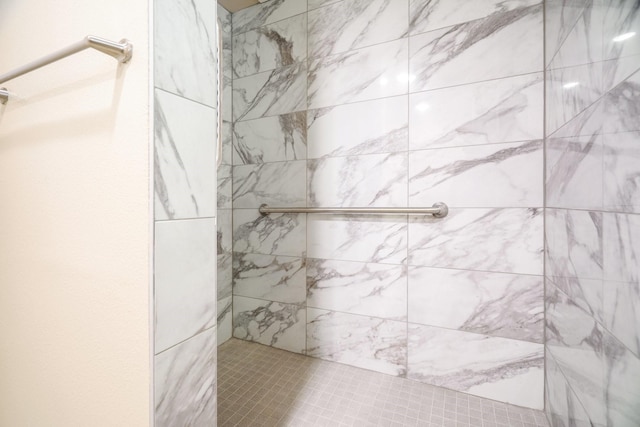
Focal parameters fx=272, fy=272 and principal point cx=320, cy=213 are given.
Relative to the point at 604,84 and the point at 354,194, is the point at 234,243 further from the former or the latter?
the point at 604,84

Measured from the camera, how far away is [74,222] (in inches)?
25.8

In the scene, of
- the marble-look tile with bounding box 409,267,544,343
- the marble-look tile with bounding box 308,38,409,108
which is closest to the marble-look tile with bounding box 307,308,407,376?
the marble-look tile with bounding box 409,267,544,343

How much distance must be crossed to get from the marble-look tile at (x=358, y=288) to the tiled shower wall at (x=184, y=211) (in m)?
0.78

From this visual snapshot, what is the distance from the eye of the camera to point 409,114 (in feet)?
3.97

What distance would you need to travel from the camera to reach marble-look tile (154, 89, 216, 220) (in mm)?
536

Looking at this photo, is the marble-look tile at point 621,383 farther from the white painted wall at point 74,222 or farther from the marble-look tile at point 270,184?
the marble-look tile at point 270,184

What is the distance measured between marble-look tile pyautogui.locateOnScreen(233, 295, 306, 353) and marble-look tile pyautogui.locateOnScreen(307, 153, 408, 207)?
→ 602 millimetres

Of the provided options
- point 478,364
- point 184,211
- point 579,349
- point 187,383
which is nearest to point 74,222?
point 184,211

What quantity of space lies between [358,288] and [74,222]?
108cm

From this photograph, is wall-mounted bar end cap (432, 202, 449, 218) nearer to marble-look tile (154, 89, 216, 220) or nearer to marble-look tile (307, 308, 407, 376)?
marble-look tile (307, 308, 407, 376)

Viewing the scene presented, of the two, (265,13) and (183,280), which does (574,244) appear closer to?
(183,280)

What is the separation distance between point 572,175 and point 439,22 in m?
0.83

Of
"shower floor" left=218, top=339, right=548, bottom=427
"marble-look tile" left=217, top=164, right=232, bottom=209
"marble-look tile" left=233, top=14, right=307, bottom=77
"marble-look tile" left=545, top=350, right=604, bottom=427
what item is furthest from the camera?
"marble-look tile" left=217, top=164, right=232, bottom=209

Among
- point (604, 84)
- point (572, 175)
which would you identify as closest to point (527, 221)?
point (572, 175)
